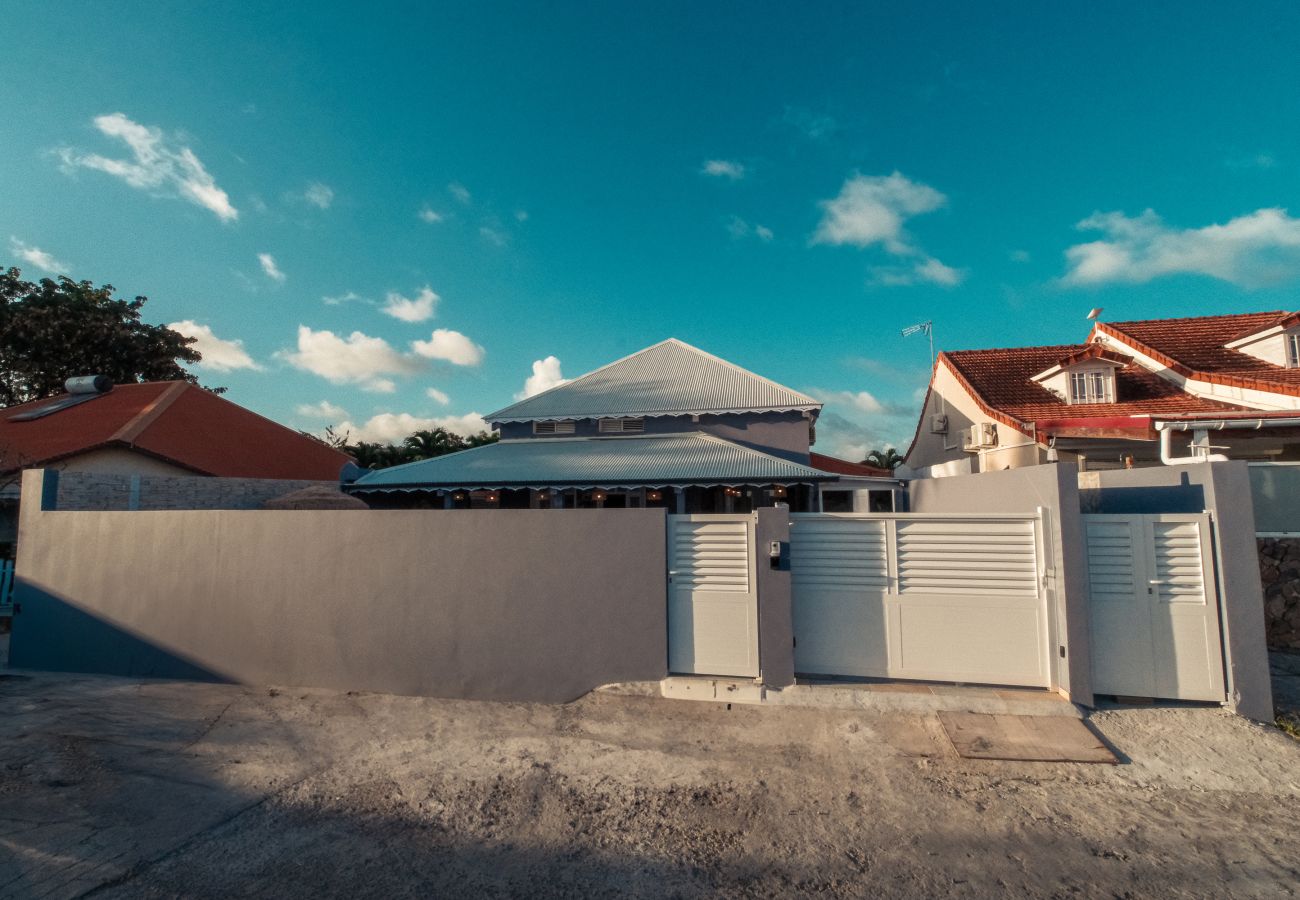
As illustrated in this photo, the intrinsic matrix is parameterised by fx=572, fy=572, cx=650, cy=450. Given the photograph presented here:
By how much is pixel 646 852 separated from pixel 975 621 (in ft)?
13.4

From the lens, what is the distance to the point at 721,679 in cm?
602

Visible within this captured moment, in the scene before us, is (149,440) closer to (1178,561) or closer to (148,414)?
(148,414)

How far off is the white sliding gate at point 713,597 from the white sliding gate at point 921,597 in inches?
19.9

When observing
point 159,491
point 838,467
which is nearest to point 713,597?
point 159,491

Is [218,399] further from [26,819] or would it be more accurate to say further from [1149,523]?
[1149,523]

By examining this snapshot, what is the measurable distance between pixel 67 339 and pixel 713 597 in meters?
34.1

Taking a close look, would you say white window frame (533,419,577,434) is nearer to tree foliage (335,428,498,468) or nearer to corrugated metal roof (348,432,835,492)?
corrugated metal roof (348,432,835,492)

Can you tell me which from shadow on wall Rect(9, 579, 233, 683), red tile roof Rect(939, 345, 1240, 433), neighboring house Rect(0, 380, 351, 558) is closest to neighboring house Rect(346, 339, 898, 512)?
red tile roof Rect(939, 345, 1240, 433)

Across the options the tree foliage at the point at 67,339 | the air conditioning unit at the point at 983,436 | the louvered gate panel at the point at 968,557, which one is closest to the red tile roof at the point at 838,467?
the air conditioning unit at the point at 983,436

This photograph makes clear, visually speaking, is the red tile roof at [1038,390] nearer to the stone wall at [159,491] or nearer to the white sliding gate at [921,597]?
the white sliding gate at [921,597]

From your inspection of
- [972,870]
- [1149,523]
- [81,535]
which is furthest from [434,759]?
[1149,523]

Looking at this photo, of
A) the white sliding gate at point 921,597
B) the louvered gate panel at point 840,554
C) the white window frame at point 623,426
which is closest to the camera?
the white sliding gate at point 921,597

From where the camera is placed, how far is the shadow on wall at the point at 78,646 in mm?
7090

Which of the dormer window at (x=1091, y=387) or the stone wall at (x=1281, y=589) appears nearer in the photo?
the stone wall at (x=1281, y=589)
